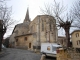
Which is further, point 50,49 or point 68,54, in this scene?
point 50,49

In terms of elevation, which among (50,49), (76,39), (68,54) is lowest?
(50,49)

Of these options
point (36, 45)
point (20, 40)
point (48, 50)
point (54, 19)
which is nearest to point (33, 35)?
point (36, 45)

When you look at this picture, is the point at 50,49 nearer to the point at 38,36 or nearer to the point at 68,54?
the point at 68,54

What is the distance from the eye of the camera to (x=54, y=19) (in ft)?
59.7

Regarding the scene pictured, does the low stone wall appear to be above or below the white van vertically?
above

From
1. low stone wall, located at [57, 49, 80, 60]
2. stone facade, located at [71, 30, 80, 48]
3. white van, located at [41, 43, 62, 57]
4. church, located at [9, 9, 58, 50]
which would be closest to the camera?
low stone wall, located at [57, 49, 80, 60]

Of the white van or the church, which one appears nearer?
the white van

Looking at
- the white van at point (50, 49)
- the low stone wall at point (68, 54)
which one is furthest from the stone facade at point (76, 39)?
the low stone wall at point (68, 54)

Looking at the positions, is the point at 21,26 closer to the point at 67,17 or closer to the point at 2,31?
the point at 2,31

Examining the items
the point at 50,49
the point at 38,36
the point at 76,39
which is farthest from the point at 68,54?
the point at 76,39

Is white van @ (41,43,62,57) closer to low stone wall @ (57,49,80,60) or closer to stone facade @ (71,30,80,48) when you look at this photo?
low stone wall @ (57,49,80,60)

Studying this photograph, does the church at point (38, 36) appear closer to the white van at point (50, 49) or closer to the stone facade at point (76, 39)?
the stone facade at point (76, 39)

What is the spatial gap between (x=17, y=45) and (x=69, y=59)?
135ft

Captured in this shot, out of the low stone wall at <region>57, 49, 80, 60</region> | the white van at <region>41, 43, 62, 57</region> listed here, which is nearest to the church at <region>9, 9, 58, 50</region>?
the white van at <region>41, 43, 62, 57</region>
